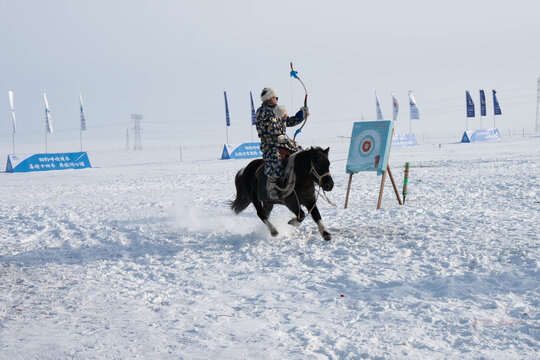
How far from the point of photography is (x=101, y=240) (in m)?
8.19

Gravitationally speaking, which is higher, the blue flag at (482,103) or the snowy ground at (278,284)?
the blue flag at (482,103)

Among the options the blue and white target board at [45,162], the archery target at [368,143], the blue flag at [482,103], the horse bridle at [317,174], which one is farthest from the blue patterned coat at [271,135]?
the blue flag at [482,103]

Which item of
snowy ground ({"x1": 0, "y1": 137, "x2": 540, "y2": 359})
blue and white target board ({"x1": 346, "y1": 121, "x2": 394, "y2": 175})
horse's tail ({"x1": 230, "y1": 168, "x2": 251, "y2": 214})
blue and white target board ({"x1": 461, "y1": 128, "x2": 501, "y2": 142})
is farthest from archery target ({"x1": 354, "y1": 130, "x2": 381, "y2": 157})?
blue and white target board ({"x1": 461, "y1": 128, "x2": 501, "y2": 142})

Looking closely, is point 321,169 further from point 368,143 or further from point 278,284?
point 368,143

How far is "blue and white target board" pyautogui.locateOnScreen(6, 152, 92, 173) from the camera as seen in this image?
2792 centimetres

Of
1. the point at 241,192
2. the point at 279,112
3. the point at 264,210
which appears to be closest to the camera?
the point at 279,112

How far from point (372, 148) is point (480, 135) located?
40306 mm

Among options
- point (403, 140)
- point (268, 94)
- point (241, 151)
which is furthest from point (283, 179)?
point (403, 140)

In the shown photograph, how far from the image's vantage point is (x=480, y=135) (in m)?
46.8

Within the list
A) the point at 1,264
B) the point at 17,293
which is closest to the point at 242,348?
the point at 17,293

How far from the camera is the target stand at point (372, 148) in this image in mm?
10477

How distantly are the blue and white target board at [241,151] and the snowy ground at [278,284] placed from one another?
78.2 ft

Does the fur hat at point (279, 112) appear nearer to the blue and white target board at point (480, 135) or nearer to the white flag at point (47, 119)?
the white flag at point (47, 119)

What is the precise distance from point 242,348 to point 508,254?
3862mm
